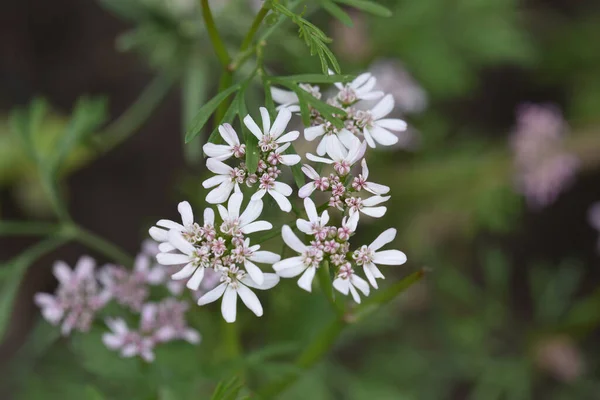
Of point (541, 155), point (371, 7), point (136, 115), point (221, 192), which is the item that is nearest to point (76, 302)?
point (221, 192)

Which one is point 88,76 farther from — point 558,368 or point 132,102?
point 558,368

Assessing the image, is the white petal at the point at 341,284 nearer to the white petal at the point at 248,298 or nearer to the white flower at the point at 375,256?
the white flower at the point at 375,256

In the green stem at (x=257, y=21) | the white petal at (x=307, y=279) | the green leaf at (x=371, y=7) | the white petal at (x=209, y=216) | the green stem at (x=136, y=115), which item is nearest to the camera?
the white petal at (x=307, y=279)

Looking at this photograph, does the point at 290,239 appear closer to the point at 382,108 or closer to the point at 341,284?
the point at 341,284

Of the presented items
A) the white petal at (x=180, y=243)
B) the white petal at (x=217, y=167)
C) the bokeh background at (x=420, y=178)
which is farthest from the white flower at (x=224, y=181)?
the bokeh background at (x=420, y=178)

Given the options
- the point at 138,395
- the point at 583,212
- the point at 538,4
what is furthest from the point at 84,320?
the point at 538,4

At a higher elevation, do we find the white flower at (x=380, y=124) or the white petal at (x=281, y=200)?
the white flower at (x=380, y=124)

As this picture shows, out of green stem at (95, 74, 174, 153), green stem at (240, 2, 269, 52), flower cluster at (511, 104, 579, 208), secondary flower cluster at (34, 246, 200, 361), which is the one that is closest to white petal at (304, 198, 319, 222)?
green stem at (240, 2, 269, 52)
